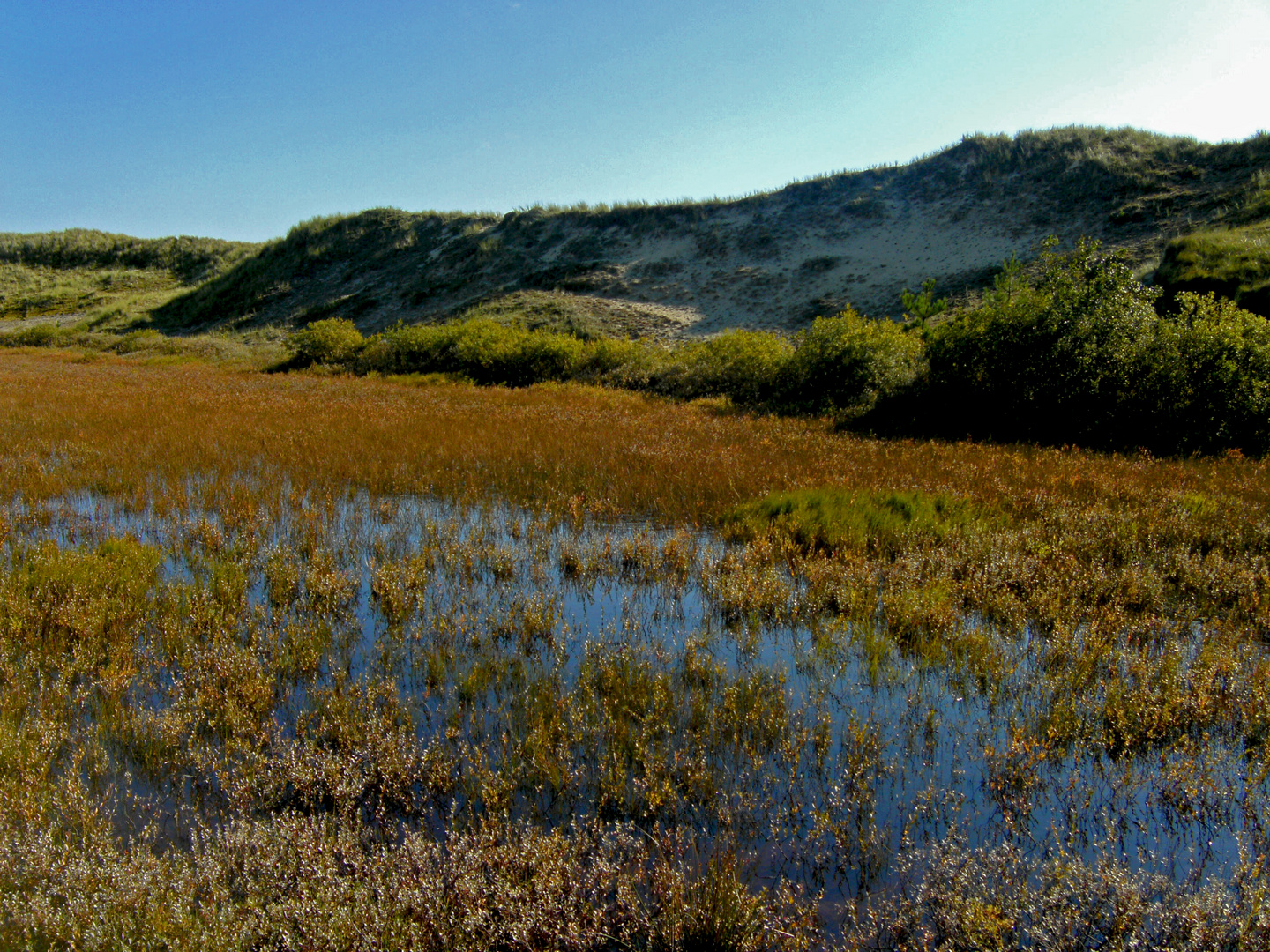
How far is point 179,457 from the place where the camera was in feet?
37.4

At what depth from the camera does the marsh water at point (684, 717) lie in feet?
10.8

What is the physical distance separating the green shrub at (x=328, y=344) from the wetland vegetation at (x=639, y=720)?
24.4m

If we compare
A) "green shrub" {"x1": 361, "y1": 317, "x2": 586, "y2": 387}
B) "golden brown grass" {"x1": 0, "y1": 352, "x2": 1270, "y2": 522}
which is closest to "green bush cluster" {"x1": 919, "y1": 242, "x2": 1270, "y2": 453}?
"golden brown grass" {"x1": 0, "y1": 352, "x2": 1270, "y2": 522}

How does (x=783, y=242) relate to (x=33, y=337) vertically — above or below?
above

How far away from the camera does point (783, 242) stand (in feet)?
132

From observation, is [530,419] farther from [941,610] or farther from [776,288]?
[776,288]

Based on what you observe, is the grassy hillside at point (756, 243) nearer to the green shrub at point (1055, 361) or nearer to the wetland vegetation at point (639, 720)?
the green shrub at point (1055, 361)

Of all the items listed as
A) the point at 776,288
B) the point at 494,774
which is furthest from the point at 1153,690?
the point at 776,288

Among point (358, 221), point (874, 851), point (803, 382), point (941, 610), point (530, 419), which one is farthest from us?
point (358, 221)

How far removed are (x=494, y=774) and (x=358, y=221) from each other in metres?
60.9

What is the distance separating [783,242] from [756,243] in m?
1.57

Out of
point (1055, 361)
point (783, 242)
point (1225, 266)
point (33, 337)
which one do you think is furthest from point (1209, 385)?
point (33, 337)

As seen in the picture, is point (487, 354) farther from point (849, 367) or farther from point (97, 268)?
point (97, 268)

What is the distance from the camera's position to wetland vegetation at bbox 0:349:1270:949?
2.80 metres
